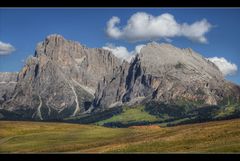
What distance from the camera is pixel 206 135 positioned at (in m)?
63.3

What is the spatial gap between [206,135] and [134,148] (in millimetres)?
11844
